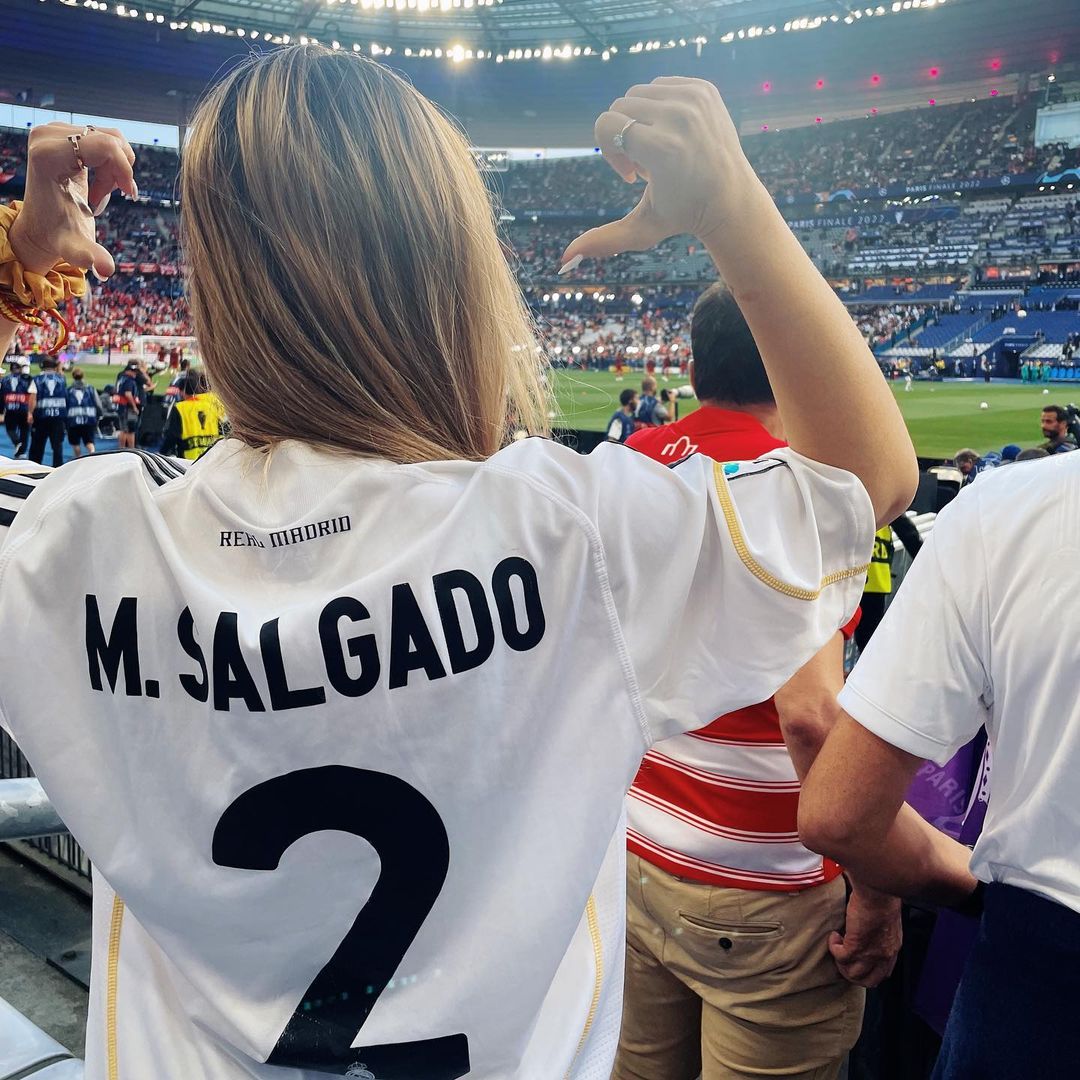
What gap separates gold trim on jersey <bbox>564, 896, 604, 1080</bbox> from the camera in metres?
0.92

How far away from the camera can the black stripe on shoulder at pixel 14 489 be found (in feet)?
2.70

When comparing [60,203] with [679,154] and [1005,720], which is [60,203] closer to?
[679,154]

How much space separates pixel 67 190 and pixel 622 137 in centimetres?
65

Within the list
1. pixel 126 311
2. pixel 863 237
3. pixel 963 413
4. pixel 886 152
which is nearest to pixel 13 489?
pixel 963 413

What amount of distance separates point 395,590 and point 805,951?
1.19 meters

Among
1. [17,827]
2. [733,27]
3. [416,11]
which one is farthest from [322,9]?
[17,827]

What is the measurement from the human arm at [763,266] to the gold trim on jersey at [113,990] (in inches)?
29.4

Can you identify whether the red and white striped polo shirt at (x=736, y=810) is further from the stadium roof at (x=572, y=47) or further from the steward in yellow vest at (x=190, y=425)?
the stadium roof at (x=572, y=47)

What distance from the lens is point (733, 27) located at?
29.8m

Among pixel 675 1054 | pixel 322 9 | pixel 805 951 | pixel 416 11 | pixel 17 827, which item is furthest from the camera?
pixel 416 11

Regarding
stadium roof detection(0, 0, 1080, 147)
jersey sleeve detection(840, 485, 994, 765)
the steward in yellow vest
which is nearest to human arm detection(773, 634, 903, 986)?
jersey sleeve detection(840, 485, 994, 765)

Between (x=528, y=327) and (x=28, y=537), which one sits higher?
(x=528, y=327)

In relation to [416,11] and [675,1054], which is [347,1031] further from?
[416,11]

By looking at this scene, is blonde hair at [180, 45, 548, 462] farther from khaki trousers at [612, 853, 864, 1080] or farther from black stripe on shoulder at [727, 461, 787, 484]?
khaki trousers at [612, 853, 864, 1080]
